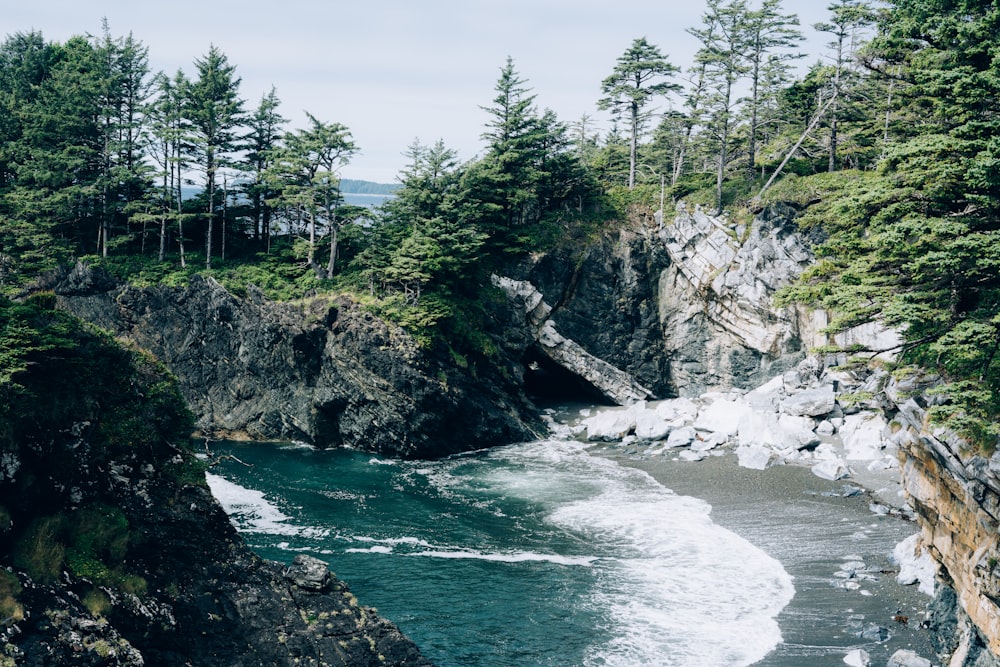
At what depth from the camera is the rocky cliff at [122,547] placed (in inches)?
501

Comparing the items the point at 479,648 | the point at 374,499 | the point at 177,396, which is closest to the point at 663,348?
the point at 374,499

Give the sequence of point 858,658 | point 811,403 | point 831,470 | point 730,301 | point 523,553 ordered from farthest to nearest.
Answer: point 730,301 → point 811,403 → point 831,470 → point 523,553 → point 858,658

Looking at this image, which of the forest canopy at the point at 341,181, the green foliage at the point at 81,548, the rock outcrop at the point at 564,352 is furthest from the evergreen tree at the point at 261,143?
the green foliage at the point at 81,548

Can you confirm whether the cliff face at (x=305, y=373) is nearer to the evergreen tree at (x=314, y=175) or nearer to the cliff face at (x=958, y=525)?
the evergreen tree at (x=314, y=175)

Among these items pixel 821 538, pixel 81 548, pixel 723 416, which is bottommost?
pixel 821 538

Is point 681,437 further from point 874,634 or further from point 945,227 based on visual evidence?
point 945,227

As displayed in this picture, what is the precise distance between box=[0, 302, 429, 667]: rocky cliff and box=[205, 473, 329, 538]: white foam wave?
11116 millimetres

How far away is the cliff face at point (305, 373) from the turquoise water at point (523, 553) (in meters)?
2.03

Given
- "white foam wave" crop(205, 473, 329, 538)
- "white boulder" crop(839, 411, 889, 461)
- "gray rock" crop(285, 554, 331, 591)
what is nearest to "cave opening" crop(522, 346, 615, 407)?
"white boulder" crop(839, 411, 889, 461)

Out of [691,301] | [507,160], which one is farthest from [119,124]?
[691,301]

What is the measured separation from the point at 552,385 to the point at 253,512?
2426cm

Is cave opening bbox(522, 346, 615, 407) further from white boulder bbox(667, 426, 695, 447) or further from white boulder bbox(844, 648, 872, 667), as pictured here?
white boulder bbox(844, 648, 872, 667)

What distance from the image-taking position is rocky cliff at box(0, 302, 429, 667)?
1273 centimetres

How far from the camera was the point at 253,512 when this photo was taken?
29.4 meters
